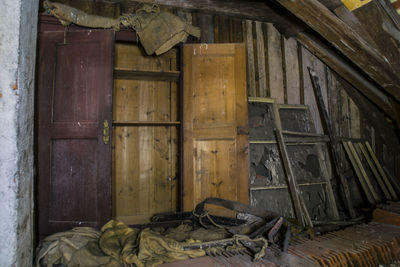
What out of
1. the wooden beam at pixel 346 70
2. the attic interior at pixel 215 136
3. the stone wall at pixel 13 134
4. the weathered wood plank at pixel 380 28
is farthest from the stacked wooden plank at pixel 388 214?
the stone wall at pixel 13 134

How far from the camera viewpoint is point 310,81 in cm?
365

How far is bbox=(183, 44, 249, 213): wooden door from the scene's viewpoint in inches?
103

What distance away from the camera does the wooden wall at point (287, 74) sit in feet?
10.8

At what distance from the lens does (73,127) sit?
2277mm

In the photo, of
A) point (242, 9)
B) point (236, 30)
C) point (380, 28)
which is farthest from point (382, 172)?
point (242, 9)

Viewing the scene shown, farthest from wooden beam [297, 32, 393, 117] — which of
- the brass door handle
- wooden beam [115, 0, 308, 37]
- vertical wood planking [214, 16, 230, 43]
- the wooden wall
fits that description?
the brass door handle

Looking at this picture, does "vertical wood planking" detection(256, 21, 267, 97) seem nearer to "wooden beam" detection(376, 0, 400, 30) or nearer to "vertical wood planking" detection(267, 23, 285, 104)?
"vertical wood planking" detection(267, 23, 285, 104)

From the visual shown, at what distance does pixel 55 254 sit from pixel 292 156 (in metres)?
2.84

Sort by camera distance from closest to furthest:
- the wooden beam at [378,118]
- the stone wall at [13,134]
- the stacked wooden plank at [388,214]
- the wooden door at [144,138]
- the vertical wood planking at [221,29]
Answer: the stone wall at [13,134] < the stacked wooden plank at [388,214] < the wooden door at [144,138] < the vertical wood planking at [221,29] < the wooden beam at [378,118]

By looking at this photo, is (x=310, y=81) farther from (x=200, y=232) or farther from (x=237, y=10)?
(x=200, y=232)

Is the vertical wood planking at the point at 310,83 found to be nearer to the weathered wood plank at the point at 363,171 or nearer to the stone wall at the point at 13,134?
the weathered wood plank at the point at 363,171

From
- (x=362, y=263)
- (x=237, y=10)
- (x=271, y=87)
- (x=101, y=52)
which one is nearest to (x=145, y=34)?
(x=101, y=52)

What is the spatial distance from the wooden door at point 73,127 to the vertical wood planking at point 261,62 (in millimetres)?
2027

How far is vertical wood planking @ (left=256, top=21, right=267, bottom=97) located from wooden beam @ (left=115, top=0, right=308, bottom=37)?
0.17 m
